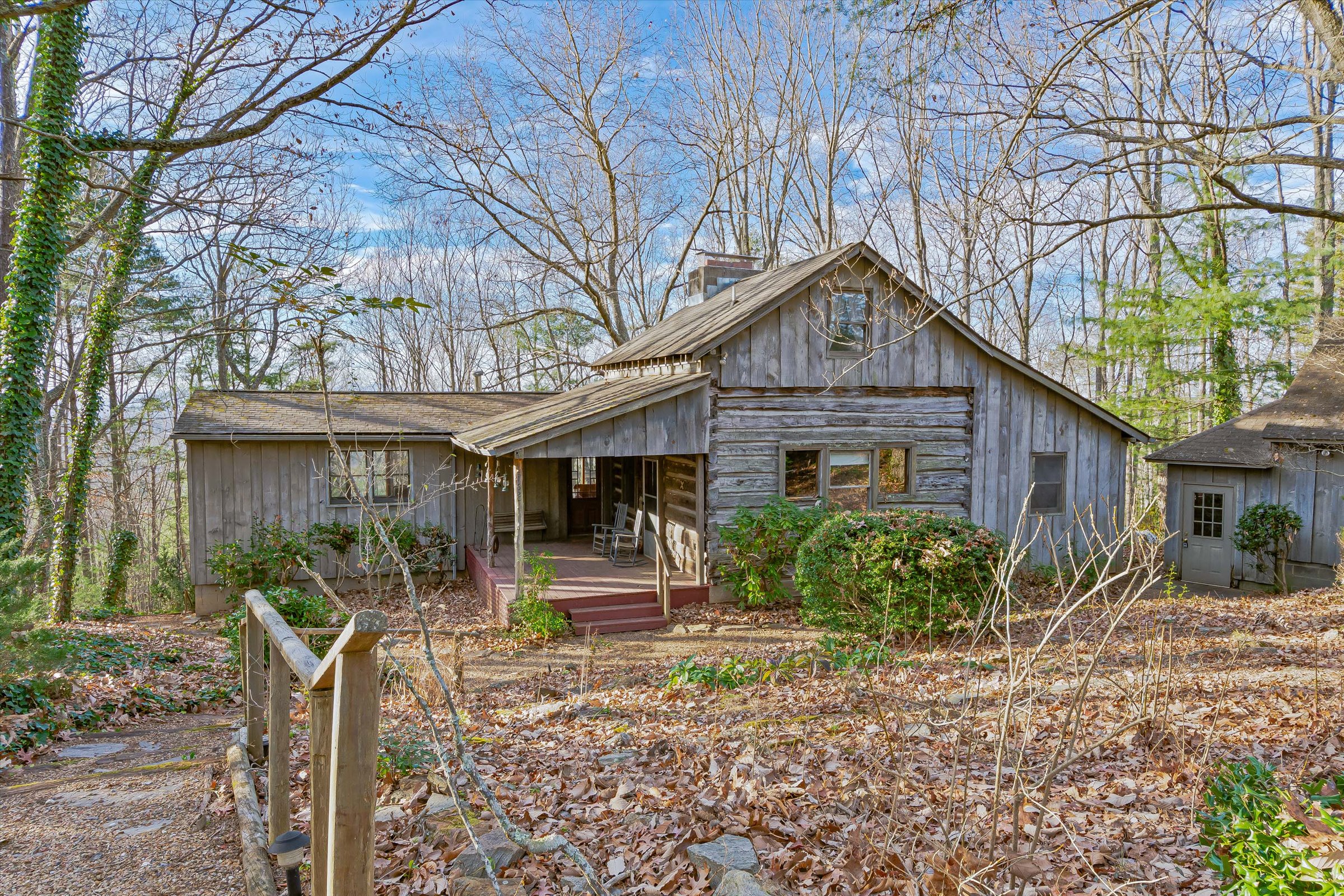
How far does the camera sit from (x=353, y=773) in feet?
7.93

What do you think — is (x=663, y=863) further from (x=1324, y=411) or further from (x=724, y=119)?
(x=724, y=119)

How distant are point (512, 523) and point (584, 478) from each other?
295cm

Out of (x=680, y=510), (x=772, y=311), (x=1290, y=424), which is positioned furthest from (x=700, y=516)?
(x=1290, y=424)

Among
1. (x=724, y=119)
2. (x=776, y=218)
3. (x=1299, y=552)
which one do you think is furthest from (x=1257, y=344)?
(x=724, y=119)

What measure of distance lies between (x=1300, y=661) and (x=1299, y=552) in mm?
9013

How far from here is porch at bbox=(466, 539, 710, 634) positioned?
1208 centimetres

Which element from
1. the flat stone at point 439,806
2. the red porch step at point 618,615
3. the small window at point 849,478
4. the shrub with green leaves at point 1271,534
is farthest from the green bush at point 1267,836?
the shrub with green leaves at point 1271,534

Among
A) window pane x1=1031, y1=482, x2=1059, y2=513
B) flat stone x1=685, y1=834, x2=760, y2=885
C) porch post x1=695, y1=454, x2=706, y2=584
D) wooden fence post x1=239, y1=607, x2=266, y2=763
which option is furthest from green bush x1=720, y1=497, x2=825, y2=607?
flat stone x1=685, y1=834, x2=760, y2=885

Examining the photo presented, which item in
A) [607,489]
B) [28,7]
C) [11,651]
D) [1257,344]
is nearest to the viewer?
[28,7]

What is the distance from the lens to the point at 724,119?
26062mm

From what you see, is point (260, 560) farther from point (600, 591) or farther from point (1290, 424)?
point (1290, 424)

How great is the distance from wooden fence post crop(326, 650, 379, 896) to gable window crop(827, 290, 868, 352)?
39.8 ft

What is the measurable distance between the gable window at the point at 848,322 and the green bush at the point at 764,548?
3073 mm

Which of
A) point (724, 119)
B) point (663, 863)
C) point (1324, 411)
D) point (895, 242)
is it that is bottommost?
point (663, 863)
